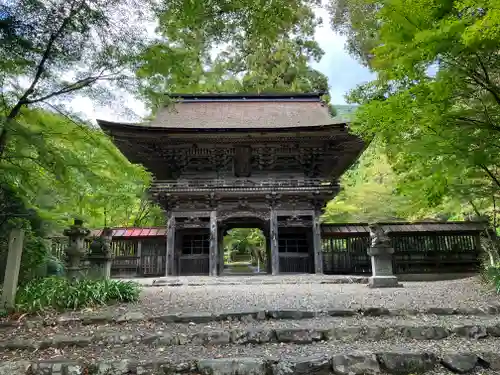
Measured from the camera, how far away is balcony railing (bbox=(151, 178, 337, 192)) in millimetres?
12719

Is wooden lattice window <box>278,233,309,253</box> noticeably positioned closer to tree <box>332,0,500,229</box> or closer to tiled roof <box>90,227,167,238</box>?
tiled roof <box>90,227,167,238</box>

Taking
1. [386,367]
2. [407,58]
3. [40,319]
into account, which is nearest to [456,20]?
[407,58]

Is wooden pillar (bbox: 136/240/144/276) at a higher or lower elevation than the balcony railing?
lower

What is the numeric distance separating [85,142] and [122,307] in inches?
120

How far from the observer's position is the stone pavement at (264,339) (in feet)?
12.8

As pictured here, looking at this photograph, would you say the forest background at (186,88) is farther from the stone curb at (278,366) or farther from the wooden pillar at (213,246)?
the wooden pillar at (213,246)

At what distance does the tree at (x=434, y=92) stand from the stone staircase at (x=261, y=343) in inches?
83.9

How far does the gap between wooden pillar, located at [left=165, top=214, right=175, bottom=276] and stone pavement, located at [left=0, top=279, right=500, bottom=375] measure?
6116 millimetres

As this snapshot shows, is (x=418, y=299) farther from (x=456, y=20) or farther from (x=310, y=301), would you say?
(x=456, y=20)

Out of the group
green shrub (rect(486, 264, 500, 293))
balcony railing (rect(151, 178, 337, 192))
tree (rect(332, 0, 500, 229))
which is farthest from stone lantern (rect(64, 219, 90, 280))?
green shrub (rect(486, 264, 500, 293))

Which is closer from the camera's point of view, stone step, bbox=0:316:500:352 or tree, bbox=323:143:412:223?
stone step, bbox=0:316:500:352

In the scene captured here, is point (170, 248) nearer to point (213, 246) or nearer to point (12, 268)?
point (213, 246)

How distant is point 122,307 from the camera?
6.27 metres

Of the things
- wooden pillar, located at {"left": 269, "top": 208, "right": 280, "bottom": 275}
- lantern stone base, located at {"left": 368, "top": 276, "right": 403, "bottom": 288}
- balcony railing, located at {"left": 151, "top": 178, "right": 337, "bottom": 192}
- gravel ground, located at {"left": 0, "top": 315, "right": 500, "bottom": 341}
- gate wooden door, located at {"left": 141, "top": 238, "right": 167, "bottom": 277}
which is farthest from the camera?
gate wooden door, located at {"left": 141, "top": 238, "right": 167, "bottom": 277}
